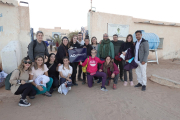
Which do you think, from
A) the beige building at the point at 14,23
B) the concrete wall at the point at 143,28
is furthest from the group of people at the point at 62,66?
the concrete wall at the point at 143,28

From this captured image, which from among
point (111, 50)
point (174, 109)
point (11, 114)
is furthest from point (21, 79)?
point (174, 109)

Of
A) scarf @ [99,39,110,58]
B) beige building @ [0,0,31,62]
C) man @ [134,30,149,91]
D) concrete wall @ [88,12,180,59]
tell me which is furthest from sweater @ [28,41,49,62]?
concrete wall @ [88,12,180,59]

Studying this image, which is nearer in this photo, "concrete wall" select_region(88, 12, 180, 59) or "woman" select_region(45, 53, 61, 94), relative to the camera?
"woman" select_region(45, 53, 61, 94)

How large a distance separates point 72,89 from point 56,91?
55 cm

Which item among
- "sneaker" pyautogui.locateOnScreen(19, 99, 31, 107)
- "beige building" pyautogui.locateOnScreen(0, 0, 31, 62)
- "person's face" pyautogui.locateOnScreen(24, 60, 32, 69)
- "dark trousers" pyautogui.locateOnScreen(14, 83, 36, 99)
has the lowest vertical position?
"sneaker" pyautogui.locateOnScreen(19, 99, 31, 107)

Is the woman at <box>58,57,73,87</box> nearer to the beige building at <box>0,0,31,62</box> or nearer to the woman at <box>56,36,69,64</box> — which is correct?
the woman at <box>56,36,69,64</box>

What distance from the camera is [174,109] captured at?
3.04m

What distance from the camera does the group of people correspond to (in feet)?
10.1

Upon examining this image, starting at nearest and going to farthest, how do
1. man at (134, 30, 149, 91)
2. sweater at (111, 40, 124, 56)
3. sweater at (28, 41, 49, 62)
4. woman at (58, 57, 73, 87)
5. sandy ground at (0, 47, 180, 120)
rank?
sandy ground at (0, 47, 180, 120) < sweater at (28, 41, 49, 62) < woman at (58, 57, 73, 87) < man at (134, 30, 149, 91) < sweater at (111, 40, 124, 56)

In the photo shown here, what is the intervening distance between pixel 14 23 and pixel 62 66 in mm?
3591

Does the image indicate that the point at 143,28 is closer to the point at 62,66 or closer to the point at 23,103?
the point at 62,66

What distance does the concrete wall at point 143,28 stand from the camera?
825 cm

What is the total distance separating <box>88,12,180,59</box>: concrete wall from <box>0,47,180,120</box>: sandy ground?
5.29 meters

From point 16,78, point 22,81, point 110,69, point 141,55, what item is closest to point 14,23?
point 16,78
